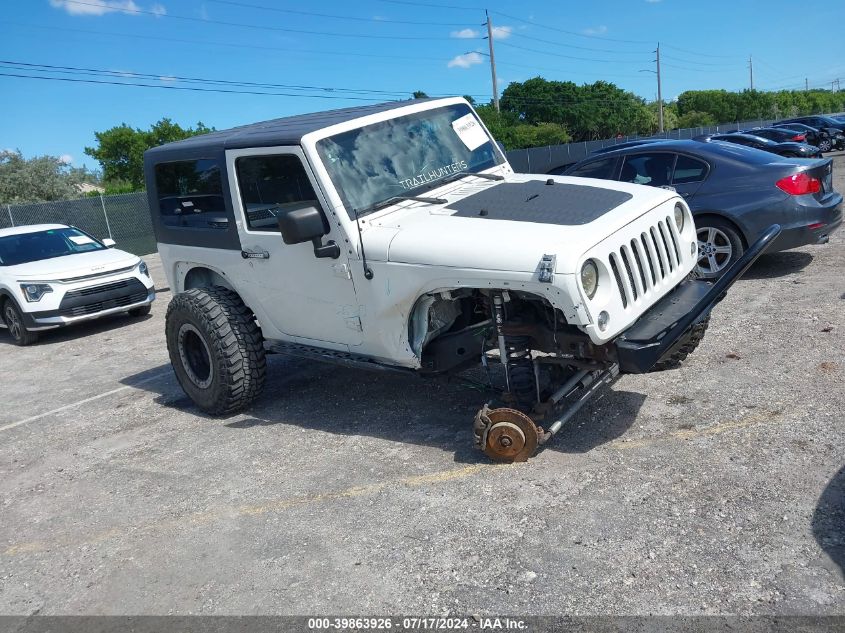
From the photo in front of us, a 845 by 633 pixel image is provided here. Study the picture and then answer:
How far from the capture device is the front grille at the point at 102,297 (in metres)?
9.99

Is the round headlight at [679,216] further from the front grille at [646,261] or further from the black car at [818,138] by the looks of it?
the black car at [818,138]

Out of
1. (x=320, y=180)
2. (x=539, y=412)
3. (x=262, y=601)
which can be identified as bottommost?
(x=262, y=601)

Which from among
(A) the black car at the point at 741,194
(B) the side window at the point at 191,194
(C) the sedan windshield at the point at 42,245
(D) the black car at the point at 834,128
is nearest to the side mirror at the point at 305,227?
(B) the side window at the point at 191,194

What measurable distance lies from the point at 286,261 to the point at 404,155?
1.11 metres

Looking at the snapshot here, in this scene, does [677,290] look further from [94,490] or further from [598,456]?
[94,490]

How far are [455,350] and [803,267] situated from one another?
5582mm

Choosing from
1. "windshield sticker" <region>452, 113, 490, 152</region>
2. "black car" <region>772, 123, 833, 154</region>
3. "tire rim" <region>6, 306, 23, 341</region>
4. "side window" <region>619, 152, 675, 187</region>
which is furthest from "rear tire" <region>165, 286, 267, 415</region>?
"black car" <region>772, 123, 833, 154</region>

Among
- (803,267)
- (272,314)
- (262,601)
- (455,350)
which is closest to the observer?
(262,601)

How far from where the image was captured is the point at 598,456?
4344 millimetres

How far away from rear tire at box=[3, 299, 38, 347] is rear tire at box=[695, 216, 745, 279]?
872cm

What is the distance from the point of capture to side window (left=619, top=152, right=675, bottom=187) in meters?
8.20

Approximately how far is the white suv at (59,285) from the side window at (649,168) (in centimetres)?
684

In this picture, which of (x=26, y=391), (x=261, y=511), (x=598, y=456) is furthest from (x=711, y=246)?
(x=26, y=391)

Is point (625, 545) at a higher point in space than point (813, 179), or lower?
lower
